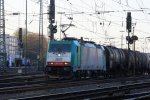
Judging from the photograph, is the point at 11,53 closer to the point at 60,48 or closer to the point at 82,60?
the point at 82,60

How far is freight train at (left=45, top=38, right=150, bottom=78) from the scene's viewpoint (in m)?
33.3

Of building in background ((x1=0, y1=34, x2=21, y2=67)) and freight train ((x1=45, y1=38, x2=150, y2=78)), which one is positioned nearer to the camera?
freight train ((x1=45, y1=38, x2=150, y2=78))

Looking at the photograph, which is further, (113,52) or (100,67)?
(113,52)

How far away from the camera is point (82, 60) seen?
35438 mm

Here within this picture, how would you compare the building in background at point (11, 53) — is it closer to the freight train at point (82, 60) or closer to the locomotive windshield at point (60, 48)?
the freight train at point (82, 60)

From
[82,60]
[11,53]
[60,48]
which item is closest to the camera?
[60,48]

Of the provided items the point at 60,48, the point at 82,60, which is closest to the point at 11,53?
the point at 82,60

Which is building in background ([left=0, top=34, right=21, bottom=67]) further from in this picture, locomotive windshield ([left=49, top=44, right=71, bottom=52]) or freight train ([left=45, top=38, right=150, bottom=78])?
locomotive windshield ([left=49, top=44, right=71, bottom=52])

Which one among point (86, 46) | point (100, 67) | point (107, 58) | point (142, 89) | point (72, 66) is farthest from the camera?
point (107, 58)

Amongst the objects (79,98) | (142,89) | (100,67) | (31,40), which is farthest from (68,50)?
(31,40)

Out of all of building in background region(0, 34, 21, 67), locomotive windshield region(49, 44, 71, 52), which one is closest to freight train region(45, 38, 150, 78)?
locomotive windshield region(49, 44, 71, 52)

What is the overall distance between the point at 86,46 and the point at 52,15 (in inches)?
373

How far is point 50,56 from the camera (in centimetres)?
3397

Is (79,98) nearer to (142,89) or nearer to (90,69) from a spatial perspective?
(142,89)
